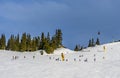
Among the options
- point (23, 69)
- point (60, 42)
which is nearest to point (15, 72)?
point (23, 69)

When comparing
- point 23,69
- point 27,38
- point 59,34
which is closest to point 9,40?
point 27,38

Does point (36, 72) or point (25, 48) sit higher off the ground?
point (25, 48)

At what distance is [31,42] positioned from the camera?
139000 mm

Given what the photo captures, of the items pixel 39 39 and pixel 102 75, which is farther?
pixel 39 39

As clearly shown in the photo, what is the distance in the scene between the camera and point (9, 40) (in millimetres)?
145500

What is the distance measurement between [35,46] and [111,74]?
112m

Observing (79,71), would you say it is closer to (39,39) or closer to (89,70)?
(89,70)

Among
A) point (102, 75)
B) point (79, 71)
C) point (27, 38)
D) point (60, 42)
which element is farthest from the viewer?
point (27, 38)

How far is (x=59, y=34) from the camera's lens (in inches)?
5320

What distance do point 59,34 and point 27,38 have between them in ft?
52.0

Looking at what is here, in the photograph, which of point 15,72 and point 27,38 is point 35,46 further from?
point 15,72

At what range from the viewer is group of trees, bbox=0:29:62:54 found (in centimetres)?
12900

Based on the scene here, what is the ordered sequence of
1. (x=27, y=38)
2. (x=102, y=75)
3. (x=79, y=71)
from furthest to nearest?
(x=27, y=38), (x=79, y=71), (x=102, y=75)

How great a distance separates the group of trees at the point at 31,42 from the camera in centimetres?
12900
